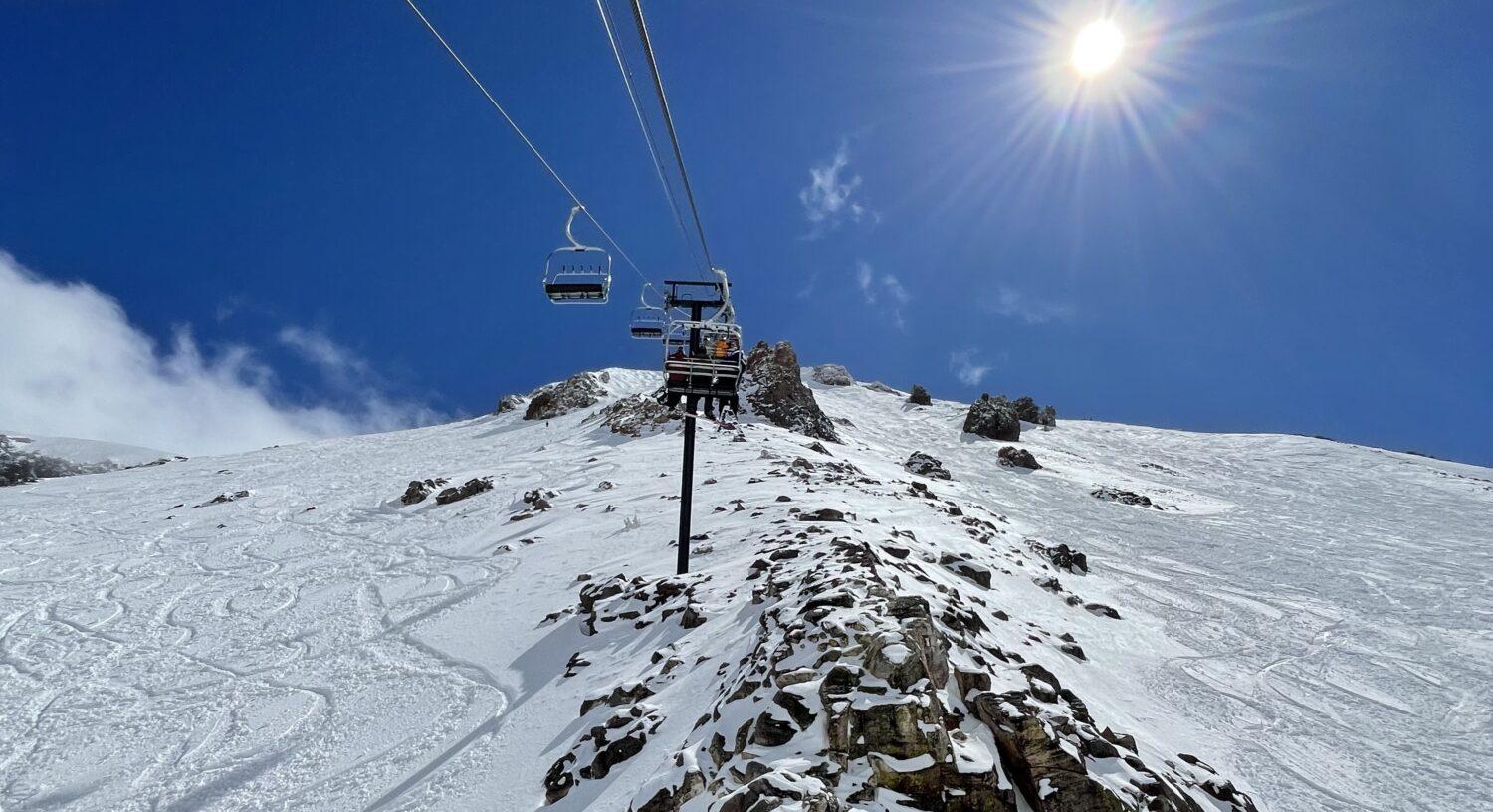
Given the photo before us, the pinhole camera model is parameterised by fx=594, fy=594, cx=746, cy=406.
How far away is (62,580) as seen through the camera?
1755 centimetres

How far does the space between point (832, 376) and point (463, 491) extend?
55008mm

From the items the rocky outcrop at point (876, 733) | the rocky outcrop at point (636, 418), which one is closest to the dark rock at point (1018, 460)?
the rocky outcrop at point (636, 418)

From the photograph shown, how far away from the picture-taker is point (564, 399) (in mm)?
49875

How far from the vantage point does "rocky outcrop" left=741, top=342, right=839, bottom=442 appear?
42.3 meters

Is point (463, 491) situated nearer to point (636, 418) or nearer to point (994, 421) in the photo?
point (636, 418)

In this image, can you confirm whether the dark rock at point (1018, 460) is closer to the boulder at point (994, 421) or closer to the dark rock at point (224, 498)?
the boulder at point (994, 421)

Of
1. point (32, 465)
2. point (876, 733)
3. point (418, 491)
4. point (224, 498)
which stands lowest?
point (32, 465)

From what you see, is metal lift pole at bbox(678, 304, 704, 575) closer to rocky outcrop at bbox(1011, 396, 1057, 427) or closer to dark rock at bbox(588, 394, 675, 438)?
dark rock at bbox(588, 394, 675, 438)

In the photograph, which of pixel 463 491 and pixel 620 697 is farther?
pixel 463 491

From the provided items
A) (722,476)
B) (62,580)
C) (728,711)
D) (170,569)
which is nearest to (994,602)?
(728,711)

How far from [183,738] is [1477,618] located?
29.4m

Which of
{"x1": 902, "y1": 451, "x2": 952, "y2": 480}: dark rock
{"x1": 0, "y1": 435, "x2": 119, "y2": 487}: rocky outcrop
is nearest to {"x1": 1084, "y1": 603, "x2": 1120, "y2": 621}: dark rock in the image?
{"x1": 902, "y1": 451, "x2": 952, "y2": 480}: dark rock

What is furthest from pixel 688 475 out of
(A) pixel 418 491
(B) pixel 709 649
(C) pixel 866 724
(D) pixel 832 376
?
(D) pixel 832 376

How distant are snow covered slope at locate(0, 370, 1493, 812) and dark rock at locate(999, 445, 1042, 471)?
1230cm
